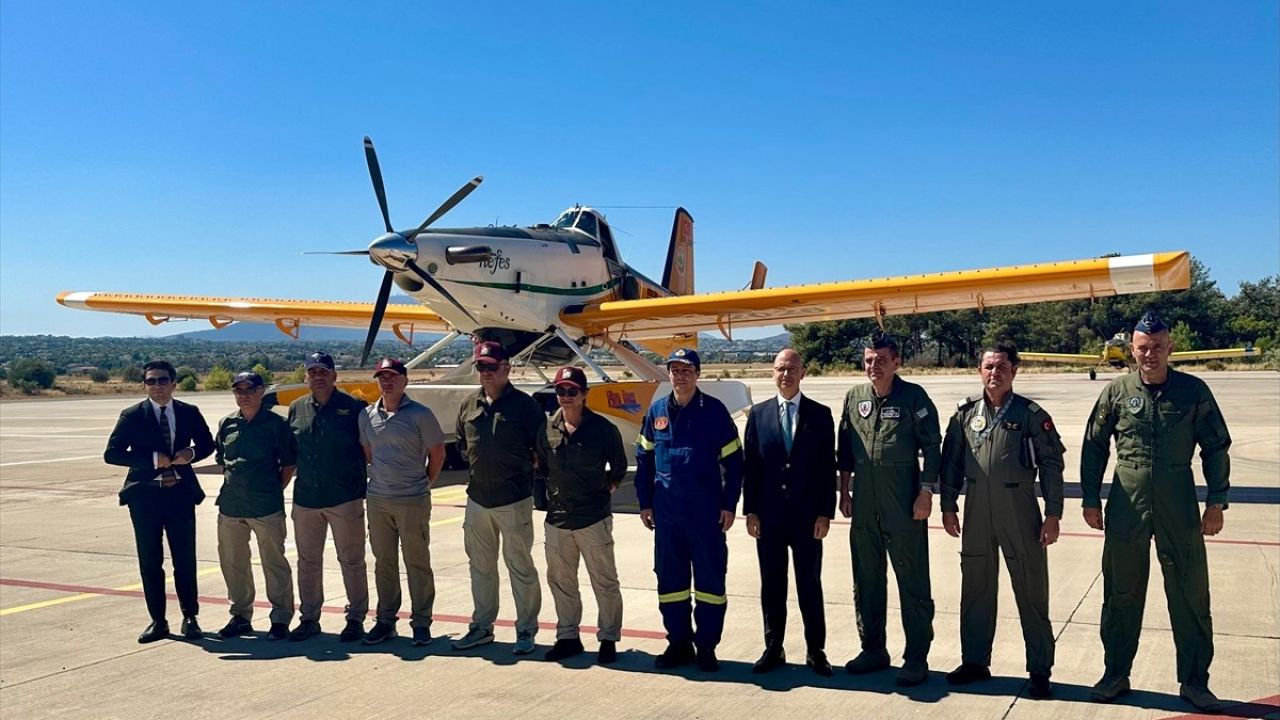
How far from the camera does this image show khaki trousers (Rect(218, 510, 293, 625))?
5.80 metres

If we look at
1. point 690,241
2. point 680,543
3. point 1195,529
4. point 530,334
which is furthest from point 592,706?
point 690,241

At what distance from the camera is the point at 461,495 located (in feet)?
37.1

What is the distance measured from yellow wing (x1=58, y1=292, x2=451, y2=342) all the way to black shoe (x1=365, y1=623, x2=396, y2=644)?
11.3 m

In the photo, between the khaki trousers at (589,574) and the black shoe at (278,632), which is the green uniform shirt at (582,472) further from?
the black shoe at (278,632)

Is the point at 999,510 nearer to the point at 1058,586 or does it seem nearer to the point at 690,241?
the point at 1058,586

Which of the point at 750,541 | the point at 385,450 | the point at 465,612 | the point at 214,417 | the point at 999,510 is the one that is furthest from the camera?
the point at 214,417

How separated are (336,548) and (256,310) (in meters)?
11.9

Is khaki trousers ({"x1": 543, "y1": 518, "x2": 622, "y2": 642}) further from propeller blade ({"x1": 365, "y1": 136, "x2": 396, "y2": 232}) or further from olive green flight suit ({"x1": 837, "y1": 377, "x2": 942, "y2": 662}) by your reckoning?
propeller blade ({"x1": 365, "y1": 136, "x2": 396, "y2": 232})

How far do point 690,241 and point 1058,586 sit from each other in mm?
15394

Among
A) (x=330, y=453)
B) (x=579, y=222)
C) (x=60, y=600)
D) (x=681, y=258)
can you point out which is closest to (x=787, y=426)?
(x=330, y=453)

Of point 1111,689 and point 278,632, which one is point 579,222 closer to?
point 278,632

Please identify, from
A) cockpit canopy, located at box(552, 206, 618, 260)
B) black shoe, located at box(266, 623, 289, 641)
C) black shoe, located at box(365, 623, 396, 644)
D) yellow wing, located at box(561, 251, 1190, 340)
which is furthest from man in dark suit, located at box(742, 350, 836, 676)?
cockpit canopy, located at box(552, 206, 618, 260)

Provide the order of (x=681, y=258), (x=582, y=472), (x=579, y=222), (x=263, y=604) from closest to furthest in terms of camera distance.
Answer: (x=582, y=472) < (x=263, y=604) < (x=579, y=222) < (x=681, y=258)

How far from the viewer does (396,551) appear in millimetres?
5789
